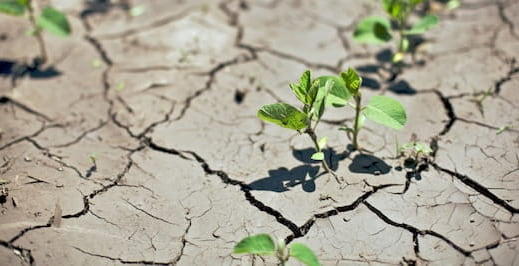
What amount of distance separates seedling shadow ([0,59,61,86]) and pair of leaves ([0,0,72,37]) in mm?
265

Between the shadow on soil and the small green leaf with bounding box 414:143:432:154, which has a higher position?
the small green leaf with bounding box 414:143:432:154

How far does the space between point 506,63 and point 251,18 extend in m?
1.82

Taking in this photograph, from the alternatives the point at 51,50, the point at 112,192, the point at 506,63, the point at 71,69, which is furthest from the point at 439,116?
the point at 51,50

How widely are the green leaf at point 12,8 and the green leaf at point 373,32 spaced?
2192 millimetres

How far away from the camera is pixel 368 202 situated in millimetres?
2412

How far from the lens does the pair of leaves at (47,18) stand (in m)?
3.23

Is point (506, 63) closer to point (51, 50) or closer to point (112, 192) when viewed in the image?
point (112, 192)

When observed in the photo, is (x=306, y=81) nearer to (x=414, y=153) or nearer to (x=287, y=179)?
(x=287, y=179)

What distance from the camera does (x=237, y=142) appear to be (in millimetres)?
2816

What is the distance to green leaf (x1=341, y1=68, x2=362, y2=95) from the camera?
2.37 meters

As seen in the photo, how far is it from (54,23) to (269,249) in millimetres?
2345

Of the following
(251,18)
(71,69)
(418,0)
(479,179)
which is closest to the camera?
(479,179)

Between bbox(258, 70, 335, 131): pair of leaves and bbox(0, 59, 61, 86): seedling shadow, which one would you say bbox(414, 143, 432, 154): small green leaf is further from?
bbox(0, 59, 61, 86): seedling shadow

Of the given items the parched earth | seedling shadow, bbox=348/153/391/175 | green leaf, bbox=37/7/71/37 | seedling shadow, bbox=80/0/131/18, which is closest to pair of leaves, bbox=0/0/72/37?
green leaf, bbox=37/7/71/37
